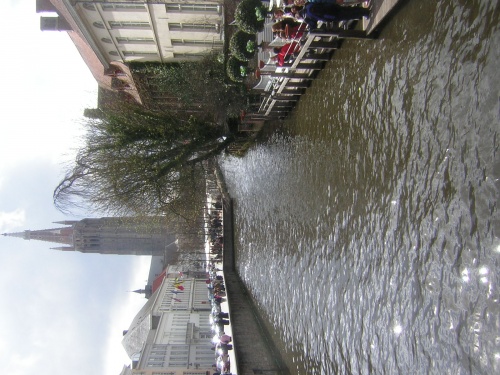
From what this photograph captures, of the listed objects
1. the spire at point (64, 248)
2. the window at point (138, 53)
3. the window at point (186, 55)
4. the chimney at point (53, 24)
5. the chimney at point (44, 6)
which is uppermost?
the chimney at point (44, 6)

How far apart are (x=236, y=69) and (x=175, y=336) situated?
52.6 m

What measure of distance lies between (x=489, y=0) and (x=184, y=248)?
136 ft

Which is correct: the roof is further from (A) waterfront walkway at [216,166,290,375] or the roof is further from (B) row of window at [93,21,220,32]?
(A) waterfront walkway at [216,166,290,375]

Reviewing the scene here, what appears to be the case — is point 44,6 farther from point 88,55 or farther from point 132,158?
point 132,158

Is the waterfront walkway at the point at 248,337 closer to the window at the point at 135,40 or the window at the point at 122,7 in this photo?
the window at the point at 135,40

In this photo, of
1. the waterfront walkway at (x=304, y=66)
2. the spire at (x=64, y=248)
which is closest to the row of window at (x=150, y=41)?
the waterfront walkway at (x=304, y=66)

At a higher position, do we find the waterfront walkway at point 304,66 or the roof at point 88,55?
the roof at point 88,55

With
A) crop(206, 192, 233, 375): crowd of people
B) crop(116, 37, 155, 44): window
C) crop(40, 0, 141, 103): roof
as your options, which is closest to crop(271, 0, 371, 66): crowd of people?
crop(206, 192, 233, 375): crowd of people

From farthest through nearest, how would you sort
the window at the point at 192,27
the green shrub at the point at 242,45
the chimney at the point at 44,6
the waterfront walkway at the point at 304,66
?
the chimney at the point at 44,6
the window at the point at 192,27
the green shrub at the point at 242,45
the waterfront walkway at the point at 304,66

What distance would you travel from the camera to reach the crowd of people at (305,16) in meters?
10.5

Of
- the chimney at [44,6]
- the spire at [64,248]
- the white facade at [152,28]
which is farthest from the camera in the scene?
the spire at [64,248]

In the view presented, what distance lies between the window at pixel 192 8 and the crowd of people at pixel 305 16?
9.05 m

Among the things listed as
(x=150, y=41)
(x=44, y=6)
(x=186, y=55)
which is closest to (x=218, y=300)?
(x=186, y=55)

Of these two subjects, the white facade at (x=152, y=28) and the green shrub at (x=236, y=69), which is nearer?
the green shrub at (x=236, y=69)
